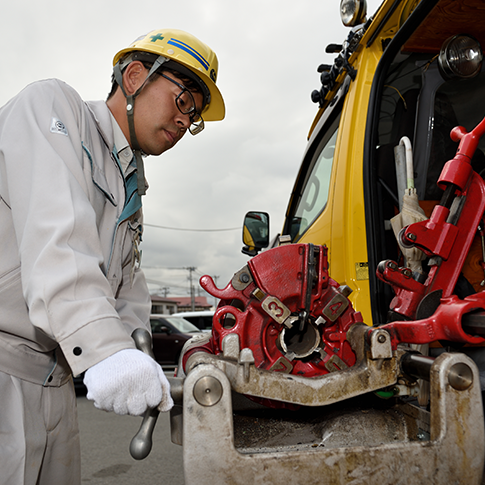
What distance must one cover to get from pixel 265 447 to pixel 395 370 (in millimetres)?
480

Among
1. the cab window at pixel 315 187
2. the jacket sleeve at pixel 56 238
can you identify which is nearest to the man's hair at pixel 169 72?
the jacket sleeve at pixel 56 238

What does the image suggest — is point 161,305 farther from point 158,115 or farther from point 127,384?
point 127,384

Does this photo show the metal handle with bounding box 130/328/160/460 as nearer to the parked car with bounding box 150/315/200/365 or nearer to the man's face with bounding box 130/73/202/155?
the man's face with bounding box 130/73/202/155

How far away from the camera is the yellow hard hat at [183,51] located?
1851 millimetres

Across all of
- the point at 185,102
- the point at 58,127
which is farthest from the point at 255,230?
the point at 58,127

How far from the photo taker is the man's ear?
6.06 feet

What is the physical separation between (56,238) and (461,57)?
6.93 ft

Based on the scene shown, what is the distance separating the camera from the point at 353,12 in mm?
2445

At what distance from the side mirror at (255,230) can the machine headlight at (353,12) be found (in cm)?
131

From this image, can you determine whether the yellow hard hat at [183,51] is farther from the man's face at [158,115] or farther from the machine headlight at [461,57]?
the machine headlight at [461,57]

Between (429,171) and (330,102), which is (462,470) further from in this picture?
(330,102)

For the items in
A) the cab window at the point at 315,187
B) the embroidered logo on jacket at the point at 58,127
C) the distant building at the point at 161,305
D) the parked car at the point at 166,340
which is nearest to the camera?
the embroidered logo on jacket at the point at 58,127

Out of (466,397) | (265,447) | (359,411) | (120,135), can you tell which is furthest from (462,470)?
(120,135)

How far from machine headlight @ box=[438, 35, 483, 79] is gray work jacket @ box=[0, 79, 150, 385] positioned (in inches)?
66.3
